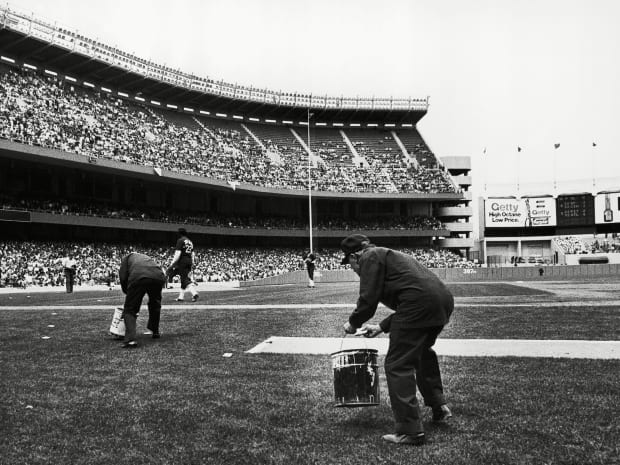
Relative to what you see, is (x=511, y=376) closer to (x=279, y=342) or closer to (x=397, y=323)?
(x=397, y=323)

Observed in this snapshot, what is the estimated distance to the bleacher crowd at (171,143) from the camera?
136ft

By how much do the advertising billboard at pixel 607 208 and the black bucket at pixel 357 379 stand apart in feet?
229

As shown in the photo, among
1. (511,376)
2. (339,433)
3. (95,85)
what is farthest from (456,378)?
(95,85)

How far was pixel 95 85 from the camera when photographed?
5241cm

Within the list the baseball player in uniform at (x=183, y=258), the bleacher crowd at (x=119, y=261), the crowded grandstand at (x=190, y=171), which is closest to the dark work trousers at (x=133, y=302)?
the baseball player in uniform at (x=183, y=258)

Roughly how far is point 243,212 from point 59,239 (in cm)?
2006

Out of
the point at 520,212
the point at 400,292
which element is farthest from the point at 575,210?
the point at 400,292

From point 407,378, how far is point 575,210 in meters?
70.1

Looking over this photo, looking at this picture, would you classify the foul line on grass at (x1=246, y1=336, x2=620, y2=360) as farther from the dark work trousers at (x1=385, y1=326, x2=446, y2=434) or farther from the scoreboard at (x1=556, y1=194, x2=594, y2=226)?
the scoreboard at (x1=556, y1=194, x2=594, y2=226)

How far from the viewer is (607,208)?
6738cm

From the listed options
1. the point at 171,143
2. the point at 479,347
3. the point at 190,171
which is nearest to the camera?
the point at 479,347

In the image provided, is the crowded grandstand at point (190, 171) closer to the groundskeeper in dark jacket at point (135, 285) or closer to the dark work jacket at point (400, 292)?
the groundskeeper in dark jacket at point (135, 285)

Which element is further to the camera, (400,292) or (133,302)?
(133,302)

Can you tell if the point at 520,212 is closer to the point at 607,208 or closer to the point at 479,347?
the point at 607,208
